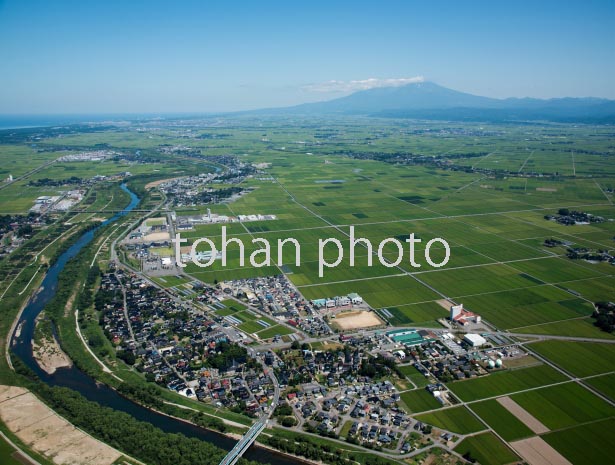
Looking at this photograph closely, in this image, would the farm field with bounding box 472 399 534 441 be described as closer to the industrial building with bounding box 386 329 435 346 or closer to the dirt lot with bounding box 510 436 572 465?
the dirt lot with bounding box 510 436 572 465

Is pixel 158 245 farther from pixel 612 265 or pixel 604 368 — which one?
pixel 612 265

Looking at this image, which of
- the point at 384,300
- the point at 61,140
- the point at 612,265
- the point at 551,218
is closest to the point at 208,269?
the point at 384,300

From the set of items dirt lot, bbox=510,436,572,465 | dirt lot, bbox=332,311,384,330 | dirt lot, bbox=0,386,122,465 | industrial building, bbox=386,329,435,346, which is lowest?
→ dirt lot, bbox=510,436,572,465

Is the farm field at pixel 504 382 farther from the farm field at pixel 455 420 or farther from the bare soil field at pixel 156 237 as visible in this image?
the bare soil field at pixel 156 237

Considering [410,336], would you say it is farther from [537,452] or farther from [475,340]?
[537,452]

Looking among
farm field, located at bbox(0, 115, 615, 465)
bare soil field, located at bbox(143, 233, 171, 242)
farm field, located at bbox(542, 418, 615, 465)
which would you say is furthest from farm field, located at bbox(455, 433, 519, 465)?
bare soil field, located at bbox(143, 233, 171, 242)

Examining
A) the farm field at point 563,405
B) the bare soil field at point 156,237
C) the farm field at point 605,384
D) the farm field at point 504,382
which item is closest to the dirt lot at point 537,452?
the farm field at point 563,405

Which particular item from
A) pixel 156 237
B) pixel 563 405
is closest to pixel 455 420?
pixel 563 405
